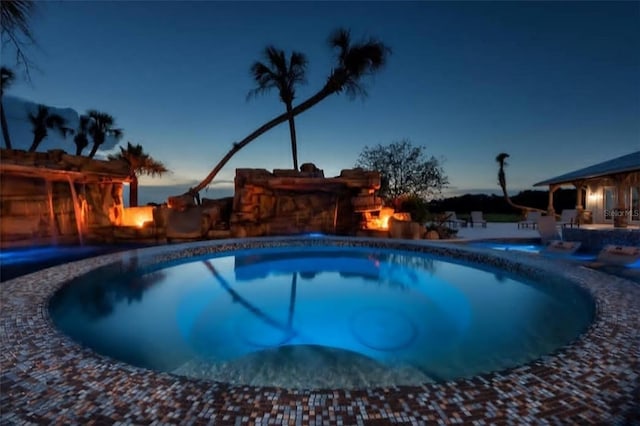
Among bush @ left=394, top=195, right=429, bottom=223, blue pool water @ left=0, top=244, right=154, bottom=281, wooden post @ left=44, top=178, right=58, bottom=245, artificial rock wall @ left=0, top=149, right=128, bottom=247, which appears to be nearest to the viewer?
blue pool water @ left=0, top=244, right=154, bottom=281

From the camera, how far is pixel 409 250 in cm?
797

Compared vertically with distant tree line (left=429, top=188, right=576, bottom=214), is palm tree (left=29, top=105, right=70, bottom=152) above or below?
above

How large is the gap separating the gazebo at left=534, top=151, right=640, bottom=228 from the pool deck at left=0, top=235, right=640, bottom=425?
37.0ft

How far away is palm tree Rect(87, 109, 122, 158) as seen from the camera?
49.2 ft

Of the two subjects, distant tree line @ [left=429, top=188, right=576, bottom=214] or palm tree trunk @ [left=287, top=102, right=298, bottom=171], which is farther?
distant tree line @ [left=429, top=188, right=576, bottom=214]

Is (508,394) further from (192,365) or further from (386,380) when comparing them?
(192,365)

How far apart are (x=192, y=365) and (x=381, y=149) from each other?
15.8 meters

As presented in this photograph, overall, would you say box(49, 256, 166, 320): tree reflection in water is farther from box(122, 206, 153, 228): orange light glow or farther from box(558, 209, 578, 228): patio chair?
box(558, 209, 578, 228): patio chair

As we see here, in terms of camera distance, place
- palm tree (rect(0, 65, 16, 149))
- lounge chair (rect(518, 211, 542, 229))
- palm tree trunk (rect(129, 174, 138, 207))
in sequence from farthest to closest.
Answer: palm tree trunk (rect(129, 174, 138, 207))
lounge chair (rect(518, 211, 542, 229))
palm tree (rect(0, 65, 16, 149))

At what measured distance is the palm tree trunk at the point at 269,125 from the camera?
12.5m

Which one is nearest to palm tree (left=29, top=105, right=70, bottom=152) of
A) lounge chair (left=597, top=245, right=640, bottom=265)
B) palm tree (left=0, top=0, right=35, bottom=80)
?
palm tree (left=0, top=0, right=35, bottom=80)

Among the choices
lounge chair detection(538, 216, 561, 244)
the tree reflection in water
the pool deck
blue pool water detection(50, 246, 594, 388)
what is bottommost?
blue pool water detection(50, 246, 594, 388)

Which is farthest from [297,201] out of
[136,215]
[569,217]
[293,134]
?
[569,217]

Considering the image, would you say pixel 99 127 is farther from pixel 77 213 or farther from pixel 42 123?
pixel 77 213
